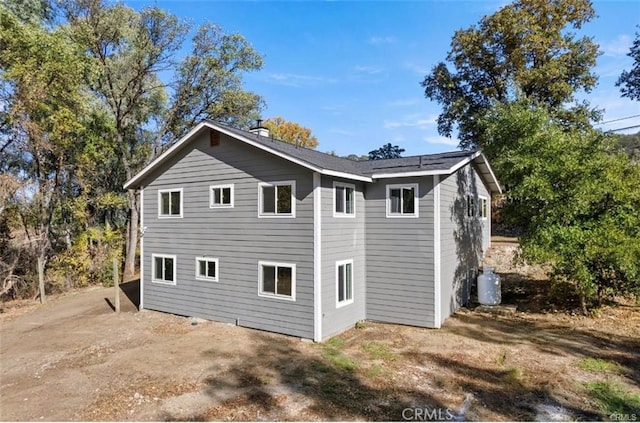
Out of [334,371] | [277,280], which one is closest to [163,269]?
[277,280]

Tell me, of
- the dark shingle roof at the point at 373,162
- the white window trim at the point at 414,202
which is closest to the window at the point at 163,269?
the dark shingle roof at the point at 373,162

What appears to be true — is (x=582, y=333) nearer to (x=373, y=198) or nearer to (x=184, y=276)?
(x=373, y=198)

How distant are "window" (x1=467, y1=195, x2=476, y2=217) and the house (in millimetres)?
651

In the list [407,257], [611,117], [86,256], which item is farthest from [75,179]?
[611,117]

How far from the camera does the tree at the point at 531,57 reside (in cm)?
2108

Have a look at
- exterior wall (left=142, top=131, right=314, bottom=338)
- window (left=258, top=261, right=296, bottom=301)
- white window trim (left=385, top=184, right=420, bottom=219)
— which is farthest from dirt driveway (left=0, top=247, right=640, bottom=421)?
white window trim (left=385, top=184, right=420, bottom=219)

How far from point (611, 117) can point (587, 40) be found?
4763mm

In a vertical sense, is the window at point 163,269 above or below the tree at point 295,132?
below

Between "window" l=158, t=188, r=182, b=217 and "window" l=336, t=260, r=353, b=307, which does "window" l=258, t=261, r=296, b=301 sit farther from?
"window" l=158, t=188, r=182, b=217

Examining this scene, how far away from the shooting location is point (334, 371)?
746 cm

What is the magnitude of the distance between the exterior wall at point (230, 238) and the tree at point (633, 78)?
911 inches

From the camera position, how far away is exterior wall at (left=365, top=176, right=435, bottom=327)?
10.3 m

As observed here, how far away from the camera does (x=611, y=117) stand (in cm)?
2198

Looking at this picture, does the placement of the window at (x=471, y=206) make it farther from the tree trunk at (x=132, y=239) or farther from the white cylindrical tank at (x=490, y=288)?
the tree trunk at (x=132, y=239)
